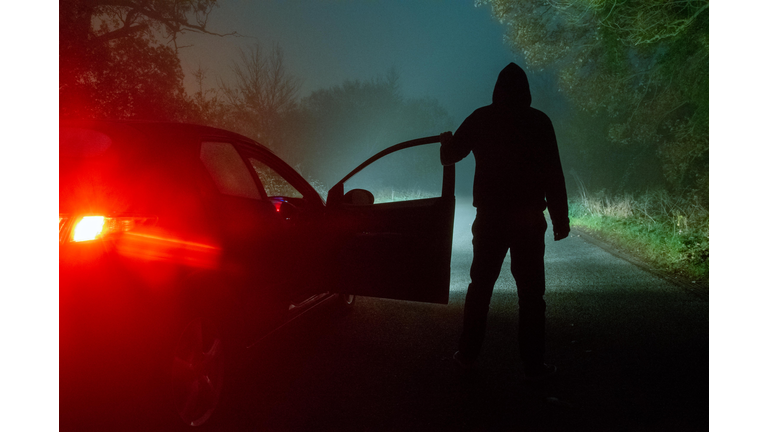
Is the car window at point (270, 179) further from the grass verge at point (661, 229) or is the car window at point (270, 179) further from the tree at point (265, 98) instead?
the grass verge at point (661, 229)

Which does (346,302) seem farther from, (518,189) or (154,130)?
(154,130)

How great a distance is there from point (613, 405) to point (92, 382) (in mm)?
2931

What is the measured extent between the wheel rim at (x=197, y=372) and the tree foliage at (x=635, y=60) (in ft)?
35.5

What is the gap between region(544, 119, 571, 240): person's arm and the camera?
3.55 meters

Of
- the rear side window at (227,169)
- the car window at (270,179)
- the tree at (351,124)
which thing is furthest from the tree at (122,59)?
the tree at (351,124)

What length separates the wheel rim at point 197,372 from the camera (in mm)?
2553

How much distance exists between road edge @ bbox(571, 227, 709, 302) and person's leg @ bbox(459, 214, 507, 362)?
3.71 metres

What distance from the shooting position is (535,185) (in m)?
3.54

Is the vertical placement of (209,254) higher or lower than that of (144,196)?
lower

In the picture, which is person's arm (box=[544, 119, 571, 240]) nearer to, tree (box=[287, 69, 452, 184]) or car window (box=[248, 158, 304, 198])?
car window (box=[248, 158, 304, 198])

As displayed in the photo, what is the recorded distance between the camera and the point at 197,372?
275 centimetres

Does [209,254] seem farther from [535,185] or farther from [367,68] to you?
[367,68]

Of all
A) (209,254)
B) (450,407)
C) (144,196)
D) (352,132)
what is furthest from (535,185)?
(352,132)
